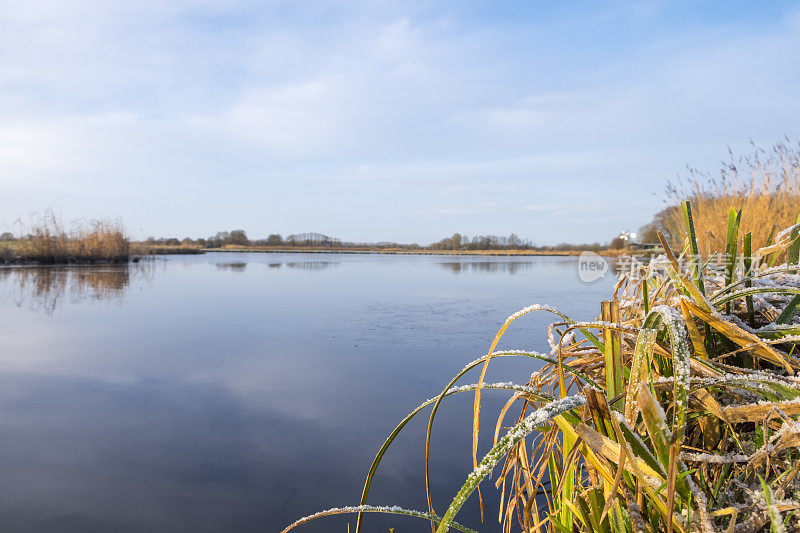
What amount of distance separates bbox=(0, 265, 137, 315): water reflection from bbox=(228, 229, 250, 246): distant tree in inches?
1312

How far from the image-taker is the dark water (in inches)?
87.0

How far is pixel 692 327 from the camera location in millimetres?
667

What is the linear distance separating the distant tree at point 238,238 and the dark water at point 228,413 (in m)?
40.9

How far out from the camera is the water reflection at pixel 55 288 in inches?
326

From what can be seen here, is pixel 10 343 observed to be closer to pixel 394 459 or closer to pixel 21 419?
pixel 21 419

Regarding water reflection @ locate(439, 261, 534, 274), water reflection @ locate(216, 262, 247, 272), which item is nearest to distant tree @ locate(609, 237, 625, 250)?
water reflection @ locate(439, 261, 534, 274)

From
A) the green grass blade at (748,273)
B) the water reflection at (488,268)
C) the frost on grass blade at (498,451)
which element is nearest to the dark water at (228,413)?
the green grass blade at (748,273)

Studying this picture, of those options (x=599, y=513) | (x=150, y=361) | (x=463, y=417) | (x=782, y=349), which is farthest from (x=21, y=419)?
(x=782, y=349)

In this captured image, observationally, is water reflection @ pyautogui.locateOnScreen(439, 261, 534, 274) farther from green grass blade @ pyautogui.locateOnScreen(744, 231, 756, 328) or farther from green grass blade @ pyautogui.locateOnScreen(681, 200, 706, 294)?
green grass blade @ pyautogui.locateOnScreen(681, 200, 706, 294)

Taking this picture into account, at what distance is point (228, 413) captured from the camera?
324 centimetres

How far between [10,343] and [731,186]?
9207 mm

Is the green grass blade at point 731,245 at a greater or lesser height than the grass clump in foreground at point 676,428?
greater

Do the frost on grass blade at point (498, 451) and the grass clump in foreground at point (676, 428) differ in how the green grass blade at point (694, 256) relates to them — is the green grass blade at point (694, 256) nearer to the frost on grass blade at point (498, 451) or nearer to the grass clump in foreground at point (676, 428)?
the grass clump in foreground at point (676, 428)

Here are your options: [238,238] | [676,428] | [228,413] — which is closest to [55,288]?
[228,413]
